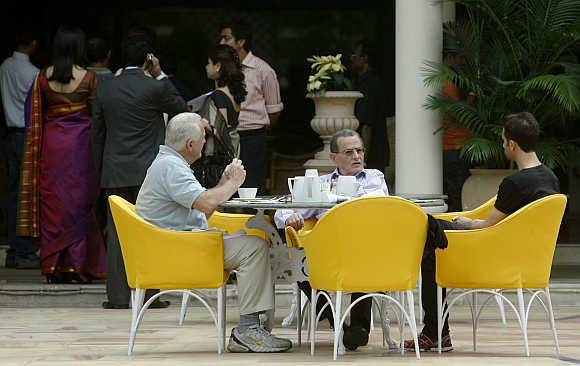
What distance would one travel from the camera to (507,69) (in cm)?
1057

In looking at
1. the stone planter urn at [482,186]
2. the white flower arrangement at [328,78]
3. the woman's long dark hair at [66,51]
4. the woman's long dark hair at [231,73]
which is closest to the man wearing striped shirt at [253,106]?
the white flower arrangement at [328,78]

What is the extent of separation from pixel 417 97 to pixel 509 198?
320cm

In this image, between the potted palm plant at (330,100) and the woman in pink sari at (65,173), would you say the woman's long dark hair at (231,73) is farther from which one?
the potted palm plant at (330,100)

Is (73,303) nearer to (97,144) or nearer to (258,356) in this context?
Result: (97,144)

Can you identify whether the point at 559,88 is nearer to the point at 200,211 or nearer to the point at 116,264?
the point at 116,264

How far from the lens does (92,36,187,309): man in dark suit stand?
983 centimetres

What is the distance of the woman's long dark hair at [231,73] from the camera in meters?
9.86

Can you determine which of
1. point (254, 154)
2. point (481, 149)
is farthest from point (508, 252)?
point (254, 154)

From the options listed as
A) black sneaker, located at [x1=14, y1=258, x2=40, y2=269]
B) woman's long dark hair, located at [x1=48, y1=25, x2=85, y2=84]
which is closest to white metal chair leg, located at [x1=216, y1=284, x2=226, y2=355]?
woman's long dark hair, located at [x1=48, y1=25, x2=85, y2=84]

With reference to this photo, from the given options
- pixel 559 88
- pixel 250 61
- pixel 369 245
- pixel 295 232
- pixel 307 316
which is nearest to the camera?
pixel 369 245

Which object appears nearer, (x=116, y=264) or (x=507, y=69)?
(x=116, y=264)

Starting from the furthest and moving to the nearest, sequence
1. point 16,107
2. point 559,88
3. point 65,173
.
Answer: point 16,107 → point 65,173 → point 559,88

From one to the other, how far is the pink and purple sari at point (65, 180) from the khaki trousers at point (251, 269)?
2.97m

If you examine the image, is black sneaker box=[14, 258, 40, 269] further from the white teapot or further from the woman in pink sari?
the white teapot
